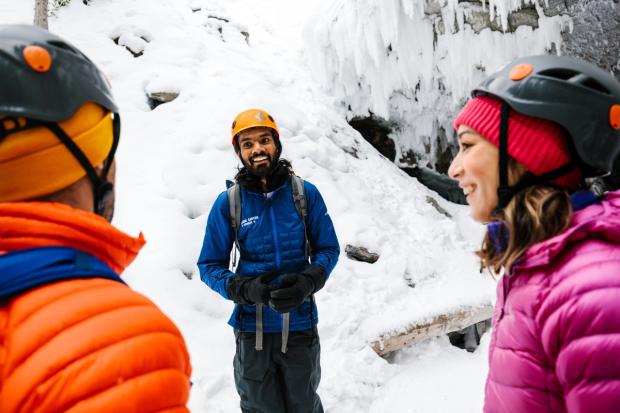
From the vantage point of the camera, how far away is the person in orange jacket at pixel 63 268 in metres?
0.75

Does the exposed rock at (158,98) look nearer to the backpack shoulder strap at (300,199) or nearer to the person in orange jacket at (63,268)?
the backpack shoulder strap at (300,199)

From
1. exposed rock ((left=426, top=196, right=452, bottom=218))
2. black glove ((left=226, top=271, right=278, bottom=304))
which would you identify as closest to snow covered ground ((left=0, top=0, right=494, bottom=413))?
exposed rock ((left=426, top=196, right=452, bottom=218))

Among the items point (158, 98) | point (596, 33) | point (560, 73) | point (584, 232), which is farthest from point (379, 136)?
point (584, 232)

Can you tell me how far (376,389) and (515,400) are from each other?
10.0ft

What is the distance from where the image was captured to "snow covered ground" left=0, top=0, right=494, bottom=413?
4.18m

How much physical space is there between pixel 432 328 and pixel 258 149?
3431 millimetres

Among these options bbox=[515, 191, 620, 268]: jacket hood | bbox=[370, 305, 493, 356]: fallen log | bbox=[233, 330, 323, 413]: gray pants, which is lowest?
bbox=[370, 305, 493, 356]: fallen log

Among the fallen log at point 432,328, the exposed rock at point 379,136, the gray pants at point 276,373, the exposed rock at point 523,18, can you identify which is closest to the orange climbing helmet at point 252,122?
the gray pants at point 276,373

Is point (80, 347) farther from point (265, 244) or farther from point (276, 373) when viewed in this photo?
point (276, 373)

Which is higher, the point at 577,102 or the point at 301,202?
the point at 577,102

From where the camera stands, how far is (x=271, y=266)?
105 inches

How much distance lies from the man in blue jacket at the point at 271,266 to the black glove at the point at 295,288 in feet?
0.03

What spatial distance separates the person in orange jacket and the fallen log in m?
4.02

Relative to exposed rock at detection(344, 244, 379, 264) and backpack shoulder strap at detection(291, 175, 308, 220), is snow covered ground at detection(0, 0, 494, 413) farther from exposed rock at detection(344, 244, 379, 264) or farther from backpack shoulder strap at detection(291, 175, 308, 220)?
backpack shoulder strap at detection(291, 175, 308, 220)
